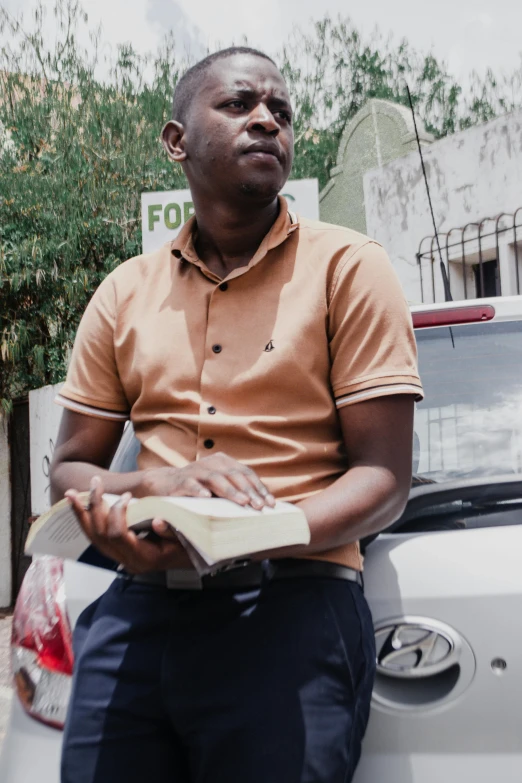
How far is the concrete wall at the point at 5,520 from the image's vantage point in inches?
376

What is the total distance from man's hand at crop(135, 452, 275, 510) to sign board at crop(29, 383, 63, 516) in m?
7.15

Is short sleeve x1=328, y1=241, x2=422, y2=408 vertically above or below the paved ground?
above

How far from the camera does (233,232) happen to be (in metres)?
1.90

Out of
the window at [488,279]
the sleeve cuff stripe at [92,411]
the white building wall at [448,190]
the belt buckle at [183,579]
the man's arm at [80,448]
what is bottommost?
the belt buckle at [183,579]

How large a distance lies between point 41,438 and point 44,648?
23.9ft

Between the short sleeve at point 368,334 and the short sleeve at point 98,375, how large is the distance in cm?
47

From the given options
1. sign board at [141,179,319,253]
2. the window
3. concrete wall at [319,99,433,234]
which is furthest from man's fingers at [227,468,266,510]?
concrete wall at [319,99,433,234]

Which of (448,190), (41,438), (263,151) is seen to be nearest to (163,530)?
(263,151)

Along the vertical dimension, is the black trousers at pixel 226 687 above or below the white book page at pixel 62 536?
below

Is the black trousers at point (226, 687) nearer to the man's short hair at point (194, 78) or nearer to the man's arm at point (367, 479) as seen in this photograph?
the man's arm at point (367, 479)

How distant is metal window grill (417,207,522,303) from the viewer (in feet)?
34.4

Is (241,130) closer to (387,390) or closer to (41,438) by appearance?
(387,390)

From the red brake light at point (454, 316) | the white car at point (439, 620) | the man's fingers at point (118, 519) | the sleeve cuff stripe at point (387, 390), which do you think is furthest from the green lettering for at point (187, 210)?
the man's fingers at point (118, 519)

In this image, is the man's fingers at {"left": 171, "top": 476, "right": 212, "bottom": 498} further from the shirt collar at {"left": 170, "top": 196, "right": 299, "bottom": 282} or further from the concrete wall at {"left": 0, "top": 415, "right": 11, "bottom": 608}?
A: the concrete wall at {"left": 0, "top": 415, "right": 11, "bottom": 608}
